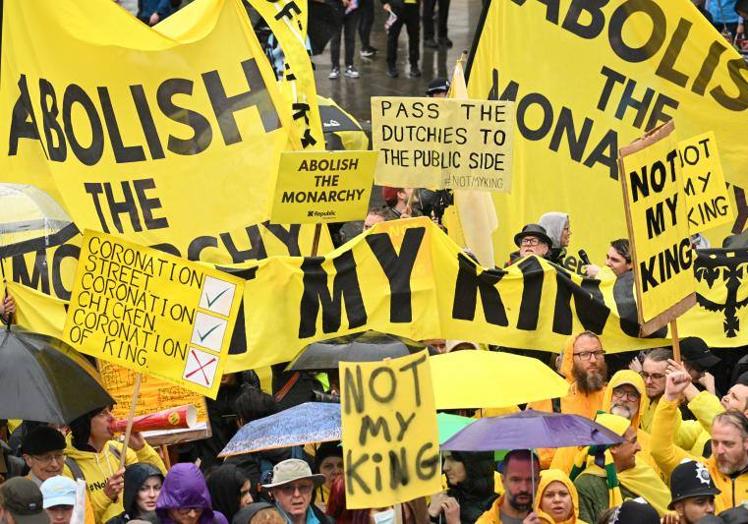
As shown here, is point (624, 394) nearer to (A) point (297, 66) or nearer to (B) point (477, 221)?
(B) point (477, 221)

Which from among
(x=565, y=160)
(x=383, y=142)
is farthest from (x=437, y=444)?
(x=565, y=160)

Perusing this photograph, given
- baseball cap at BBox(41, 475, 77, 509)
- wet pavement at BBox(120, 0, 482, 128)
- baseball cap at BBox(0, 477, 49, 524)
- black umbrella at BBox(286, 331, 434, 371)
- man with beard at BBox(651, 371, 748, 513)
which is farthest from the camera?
wet pavement at BBox(120, 0, 482, 128)

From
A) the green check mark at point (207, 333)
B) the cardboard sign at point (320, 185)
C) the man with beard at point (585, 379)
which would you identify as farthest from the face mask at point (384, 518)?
the cardboard sign at point (320, 185)

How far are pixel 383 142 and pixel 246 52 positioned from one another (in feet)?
3.62

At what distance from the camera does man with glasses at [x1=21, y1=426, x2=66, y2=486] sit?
28.3ft

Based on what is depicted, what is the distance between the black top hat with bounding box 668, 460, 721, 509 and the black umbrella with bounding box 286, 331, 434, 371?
6.89 ft

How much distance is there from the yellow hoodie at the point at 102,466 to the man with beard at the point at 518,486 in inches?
74.8

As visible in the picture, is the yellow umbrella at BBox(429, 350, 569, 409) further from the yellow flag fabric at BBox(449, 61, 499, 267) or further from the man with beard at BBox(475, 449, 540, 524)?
the yellow flag fabric at BBox(449, 61, 499, 267)

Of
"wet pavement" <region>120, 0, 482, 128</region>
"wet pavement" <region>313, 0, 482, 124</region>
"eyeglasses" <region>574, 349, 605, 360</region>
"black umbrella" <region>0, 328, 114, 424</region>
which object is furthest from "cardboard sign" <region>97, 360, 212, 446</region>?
"wet pavement" <region>313, 0, 482, 124</region>

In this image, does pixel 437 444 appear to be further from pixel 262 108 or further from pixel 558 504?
pixel 262 108

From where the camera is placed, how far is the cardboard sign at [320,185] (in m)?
11.0

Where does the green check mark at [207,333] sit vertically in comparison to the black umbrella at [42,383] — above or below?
above

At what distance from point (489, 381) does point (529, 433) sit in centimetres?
62

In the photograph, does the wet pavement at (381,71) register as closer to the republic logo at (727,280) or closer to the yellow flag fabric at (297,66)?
the yellow flag fabric at (297,66)
